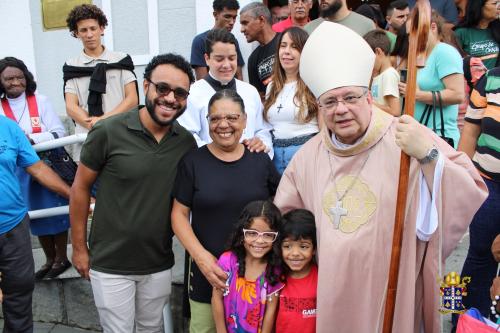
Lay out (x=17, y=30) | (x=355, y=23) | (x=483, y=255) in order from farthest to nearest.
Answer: (x=17, y=30), (x=355, y=23), (x=483, y=255)

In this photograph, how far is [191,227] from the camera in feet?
10.2

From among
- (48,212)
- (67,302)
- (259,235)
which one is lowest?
(67,302)

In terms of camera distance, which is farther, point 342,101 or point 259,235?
point 259,235

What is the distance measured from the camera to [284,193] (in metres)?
2.97

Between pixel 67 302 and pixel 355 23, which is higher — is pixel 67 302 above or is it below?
below

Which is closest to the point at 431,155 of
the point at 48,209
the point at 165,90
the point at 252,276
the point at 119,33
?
the point at 252,276

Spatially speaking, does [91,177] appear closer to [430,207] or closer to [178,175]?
[178,175]

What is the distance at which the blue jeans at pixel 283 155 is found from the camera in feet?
12.3

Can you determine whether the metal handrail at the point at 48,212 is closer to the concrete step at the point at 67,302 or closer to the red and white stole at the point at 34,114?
the concrete step at the point at 67,302

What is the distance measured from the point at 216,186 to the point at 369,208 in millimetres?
831

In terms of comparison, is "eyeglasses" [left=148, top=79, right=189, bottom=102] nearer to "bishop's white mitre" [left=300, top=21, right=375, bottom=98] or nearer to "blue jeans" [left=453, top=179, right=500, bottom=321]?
"bishop's white mitre" [left=300, top=21, right=375, bottom=98]

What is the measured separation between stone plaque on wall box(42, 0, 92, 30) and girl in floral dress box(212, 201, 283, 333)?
4.47 m

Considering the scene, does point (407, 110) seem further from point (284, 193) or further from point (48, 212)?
point (48, 212)

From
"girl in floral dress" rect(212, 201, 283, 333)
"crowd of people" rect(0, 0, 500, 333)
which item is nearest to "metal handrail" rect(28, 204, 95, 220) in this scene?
"crowd of people" rect(0, 0, 500, 333)
